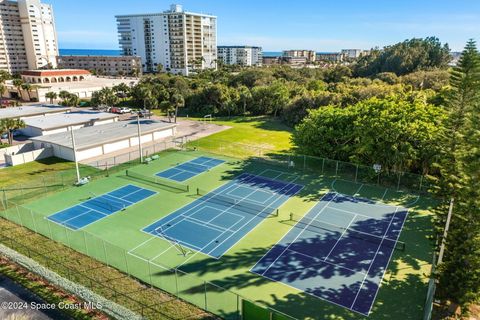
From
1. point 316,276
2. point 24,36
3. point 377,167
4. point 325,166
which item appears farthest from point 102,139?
point 24,36

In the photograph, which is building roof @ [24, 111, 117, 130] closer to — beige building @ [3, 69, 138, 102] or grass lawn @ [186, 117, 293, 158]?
grass lawn @ [186, 117, 293, 158]

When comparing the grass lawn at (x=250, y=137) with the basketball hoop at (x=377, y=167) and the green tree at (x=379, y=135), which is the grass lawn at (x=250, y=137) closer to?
the green tree at (x=379, y=135)

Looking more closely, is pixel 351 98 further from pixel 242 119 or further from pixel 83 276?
pixel 83 276

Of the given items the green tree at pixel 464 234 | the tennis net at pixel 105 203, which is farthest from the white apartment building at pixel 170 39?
the green tree at pixel 464 234

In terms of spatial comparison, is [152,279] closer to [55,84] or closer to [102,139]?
[102,139]

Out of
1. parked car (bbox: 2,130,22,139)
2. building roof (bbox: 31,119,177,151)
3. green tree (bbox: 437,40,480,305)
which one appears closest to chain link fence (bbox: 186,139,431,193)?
building roof (bbox: 31,119,177,151)

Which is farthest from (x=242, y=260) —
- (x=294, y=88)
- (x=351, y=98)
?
(x=294, y=88)

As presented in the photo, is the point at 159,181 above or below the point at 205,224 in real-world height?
above
